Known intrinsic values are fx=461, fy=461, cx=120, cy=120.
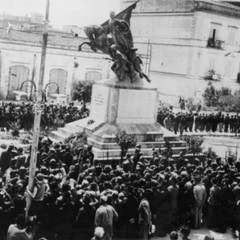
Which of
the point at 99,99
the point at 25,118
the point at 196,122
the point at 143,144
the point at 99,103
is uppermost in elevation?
the point at 99,99

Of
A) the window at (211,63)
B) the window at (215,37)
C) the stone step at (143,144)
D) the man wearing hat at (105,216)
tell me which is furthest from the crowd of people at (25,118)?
the window at (215,37)

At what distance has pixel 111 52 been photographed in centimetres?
1789

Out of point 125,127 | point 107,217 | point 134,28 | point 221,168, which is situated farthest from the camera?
point 134,28

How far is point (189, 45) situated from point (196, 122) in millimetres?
12417

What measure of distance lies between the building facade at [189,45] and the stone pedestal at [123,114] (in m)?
18.4

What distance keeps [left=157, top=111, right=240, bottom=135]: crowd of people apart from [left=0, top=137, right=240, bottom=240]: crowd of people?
11.1 m

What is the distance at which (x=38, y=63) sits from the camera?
33.4 m

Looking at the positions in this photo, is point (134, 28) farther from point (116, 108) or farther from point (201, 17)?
point (116, 108)

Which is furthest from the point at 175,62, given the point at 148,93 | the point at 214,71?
the point at 148,93

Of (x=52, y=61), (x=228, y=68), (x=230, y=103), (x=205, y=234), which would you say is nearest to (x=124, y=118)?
(x=205, y=234)

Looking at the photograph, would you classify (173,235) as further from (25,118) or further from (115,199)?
(25,118)

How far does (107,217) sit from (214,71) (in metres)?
30.7

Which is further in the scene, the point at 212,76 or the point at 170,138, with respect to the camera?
the point at 212,76

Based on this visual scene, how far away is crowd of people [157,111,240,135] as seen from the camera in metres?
24.0
